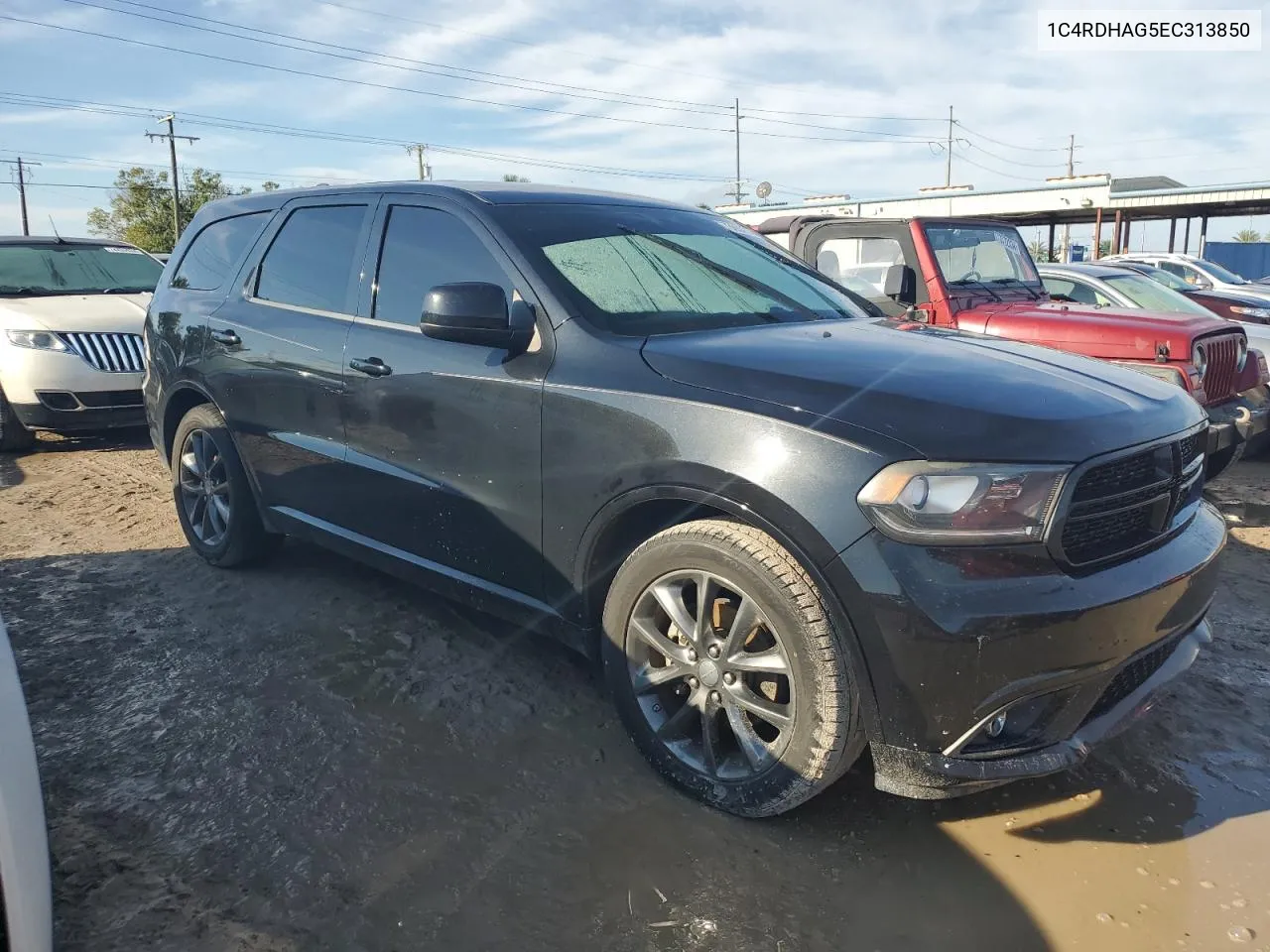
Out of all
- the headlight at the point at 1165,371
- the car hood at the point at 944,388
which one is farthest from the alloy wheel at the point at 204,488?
the headlight at the point at 1165,371

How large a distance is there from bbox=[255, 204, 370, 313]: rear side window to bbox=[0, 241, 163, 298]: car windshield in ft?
15.0

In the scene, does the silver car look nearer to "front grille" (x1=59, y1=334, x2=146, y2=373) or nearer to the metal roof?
"front grille" (x1=59, y1=334, x2=146, y2=373)

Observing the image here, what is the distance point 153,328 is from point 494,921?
3.95 m

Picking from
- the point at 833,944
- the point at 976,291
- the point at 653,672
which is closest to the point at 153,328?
the point at 653,672

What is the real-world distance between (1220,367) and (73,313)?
8.67m

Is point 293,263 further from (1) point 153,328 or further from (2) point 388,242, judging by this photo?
(1) point 153,328

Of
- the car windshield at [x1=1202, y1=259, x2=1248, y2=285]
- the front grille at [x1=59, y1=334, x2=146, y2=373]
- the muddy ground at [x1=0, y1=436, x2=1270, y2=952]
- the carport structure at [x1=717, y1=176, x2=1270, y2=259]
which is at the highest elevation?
the carport structure at [x1=717, y1=176, x2=1270, y2=259]

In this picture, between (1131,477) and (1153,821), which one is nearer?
(1131,477)

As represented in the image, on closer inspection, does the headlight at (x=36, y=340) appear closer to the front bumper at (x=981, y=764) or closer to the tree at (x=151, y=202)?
the front bumper at (x=981, y=764)

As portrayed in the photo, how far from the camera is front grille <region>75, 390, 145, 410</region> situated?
300 inches

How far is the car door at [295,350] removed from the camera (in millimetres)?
3771

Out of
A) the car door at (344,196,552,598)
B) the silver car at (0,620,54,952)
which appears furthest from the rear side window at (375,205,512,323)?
the silver car at (0,620,54,952)

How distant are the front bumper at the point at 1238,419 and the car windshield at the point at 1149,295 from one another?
1.70 m

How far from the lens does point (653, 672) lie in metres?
2.77
